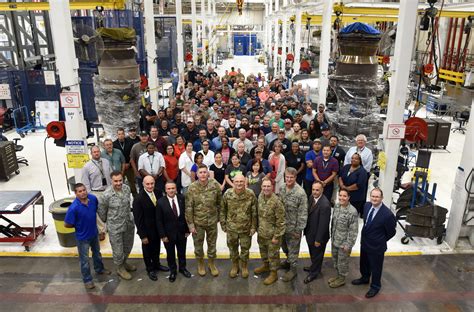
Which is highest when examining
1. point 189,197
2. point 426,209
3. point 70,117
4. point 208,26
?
point 208,26

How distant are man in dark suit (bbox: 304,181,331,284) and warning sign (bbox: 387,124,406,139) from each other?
208cm

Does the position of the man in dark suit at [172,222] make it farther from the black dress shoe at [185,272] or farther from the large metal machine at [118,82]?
the large metal machine at [118,82]

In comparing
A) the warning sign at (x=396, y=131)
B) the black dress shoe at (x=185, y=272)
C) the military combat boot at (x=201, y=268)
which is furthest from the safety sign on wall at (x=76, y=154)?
the warning sign at (x=396, y=131)

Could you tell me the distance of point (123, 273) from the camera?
5.78 m

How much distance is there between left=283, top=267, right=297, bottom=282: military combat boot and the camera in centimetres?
569

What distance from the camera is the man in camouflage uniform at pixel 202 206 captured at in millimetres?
5355

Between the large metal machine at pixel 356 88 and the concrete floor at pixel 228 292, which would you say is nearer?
the concrete floor at pixel 228 292

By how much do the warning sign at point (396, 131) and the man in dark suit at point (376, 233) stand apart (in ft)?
6.11

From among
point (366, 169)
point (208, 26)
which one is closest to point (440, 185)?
point (366, 169)

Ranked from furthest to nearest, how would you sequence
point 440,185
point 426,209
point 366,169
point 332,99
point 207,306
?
point 332,99
point 440,185
point 366,169
point 426,209
point 207,306

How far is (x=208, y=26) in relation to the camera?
32406mm

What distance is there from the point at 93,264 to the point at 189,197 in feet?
6.61

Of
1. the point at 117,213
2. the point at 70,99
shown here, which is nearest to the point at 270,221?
the point at 117,213

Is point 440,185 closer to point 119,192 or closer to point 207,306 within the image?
point 207,306
